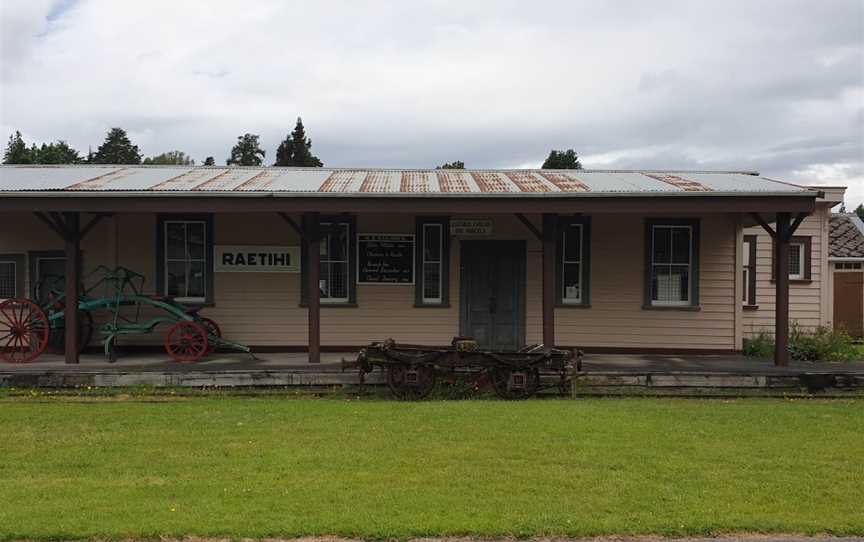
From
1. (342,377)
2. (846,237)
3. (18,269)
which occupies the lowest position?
(342,377)

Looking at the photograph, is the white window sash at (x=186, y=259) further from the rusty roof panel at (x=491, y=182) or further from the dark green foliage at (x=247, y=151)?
the dark green foliage at (x=247, y=151)

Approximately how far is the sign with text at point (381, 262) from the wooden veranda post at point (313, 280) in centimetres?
170

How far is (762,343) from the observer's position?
12953mm

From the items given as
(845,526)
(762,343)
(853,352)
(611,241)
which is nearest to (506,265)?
(611,241)

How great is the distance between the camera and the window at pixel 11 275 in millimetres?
12328

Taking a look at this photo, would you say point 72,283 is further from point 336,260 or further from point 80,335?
point 336,260

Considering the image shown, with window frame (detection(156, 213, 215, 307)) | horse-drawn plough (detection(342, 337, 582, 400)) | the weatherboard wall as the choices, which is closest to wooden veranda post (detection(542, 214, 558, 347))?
horse-drawn plough (detection(342, 337, 582, 400))

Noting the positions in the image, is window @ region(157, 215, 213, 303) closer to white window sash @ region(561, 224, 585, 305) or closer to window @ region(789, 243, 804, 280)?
white window sash @ region(561, 224, 585, 305)

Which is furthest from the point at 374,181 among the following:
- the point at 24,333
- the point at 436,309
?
the point at 24,333

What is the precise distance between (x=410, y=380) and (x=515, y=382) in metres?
1.44

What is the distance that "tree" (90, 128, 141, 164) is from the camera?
63.4m

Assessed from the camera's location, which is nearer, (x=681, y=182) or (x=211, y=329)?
(x=681, y=182)

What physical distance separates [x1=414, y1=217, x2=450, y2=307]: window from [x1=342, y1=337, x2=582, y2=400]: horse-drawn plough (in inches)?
109

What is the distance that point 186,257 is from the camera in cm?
1249
